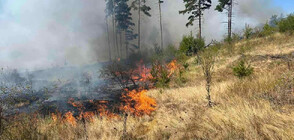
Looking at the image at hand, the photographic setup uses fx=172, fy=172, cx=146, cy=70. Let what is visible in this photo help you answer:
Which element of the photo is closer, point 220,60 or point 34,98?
point 34,98

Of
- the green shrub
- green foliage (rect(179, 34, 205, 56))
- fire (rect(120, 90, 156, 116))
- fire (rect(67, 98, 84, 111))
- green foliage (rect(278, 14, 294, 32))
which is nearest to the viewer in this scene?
fire (rect(120, 90, 156, 116))

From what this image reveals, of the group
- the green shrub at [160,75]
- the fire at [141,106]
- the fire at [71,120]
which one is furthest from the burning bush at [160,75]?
the fire at [71,120]

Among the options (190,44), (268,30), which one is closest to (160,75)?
(190,44)

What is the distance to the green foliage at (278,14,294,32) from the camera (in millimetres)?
16547

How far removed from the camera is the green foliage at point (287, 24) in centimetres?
1655

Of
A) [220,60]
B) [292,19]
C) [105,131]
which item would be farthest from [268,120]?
[292,19]

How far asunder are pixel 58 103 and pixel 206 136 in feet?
38.2

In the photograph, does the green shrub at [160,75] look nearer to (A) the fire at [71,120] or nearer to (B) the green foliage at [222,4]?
(A) the fire at [71,120]

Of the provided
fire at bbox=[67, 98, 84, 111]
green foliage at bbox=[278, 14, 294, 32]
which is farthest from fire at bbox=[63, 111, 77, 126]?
green foliage at bbox=[278, 14, 294, 32]

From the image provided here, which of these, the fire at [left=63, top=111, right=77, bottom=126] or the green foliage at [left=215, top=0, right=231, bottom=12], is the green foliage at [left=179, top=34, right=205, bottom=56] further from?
the fire at [left=63, top=111, right=77, bottom=126]

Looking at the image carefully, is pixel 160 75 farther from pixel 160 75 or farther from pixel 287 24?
pixel 287 24

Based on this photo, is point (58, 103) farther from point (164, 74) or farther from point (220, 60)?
point (220, 60)

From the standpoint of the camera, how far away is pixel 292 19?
16.5 meters

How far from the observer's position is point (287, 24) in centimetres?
1692
